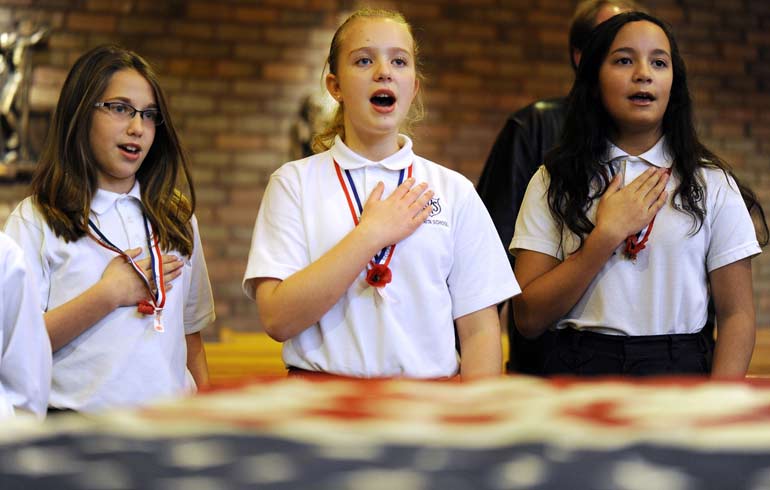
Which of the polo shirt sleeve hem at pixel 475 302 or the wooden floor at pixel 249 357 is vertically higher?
the polo shirt sleeve hem at pixel 475 302

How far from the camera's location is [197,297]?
248 centimetres

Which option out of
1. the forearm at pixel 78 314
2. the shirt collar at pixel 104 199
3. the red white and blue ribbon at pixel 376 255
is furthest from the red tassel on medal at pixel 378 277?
the shirt collar at pixel 104 199

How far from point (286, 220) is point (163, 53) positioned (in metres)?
3.94

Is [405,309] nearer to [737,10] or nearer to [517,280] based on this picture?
[517,280]

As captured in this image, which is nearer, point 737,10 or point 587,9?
point 587,9

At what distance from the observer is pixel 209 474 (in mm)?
352

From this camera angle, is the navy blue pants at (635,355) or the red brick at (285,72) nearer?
the navy blue pants at (635,355)

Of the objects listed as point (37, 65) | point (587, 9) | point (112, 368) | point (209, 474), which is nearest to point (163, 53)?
point (37, 65)

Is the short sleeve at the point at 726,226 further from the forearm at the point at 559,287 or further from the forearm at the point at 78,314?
the forearm at the point at 78,314

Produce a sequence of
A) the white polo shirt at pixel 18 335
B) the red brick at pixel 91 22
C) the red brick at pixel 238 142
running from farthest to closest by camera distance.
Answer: the red brick at pixel 238 142, the red brick at pixel 91 22, the white polo shirt at pixel 18 335

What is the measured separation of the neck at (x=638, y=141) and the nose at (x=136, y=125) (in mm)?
1171

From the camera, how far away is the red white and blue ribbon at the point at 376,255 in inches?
76.7

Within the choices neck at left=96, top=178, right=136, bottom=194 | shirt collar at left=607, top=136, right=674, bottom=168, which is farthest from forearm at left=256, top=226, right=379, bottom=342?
shirt collar at left=607, top=136, right=674, bottom=168

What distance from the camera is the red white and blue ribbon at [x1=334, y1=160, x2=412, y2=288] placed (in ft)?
6.39
